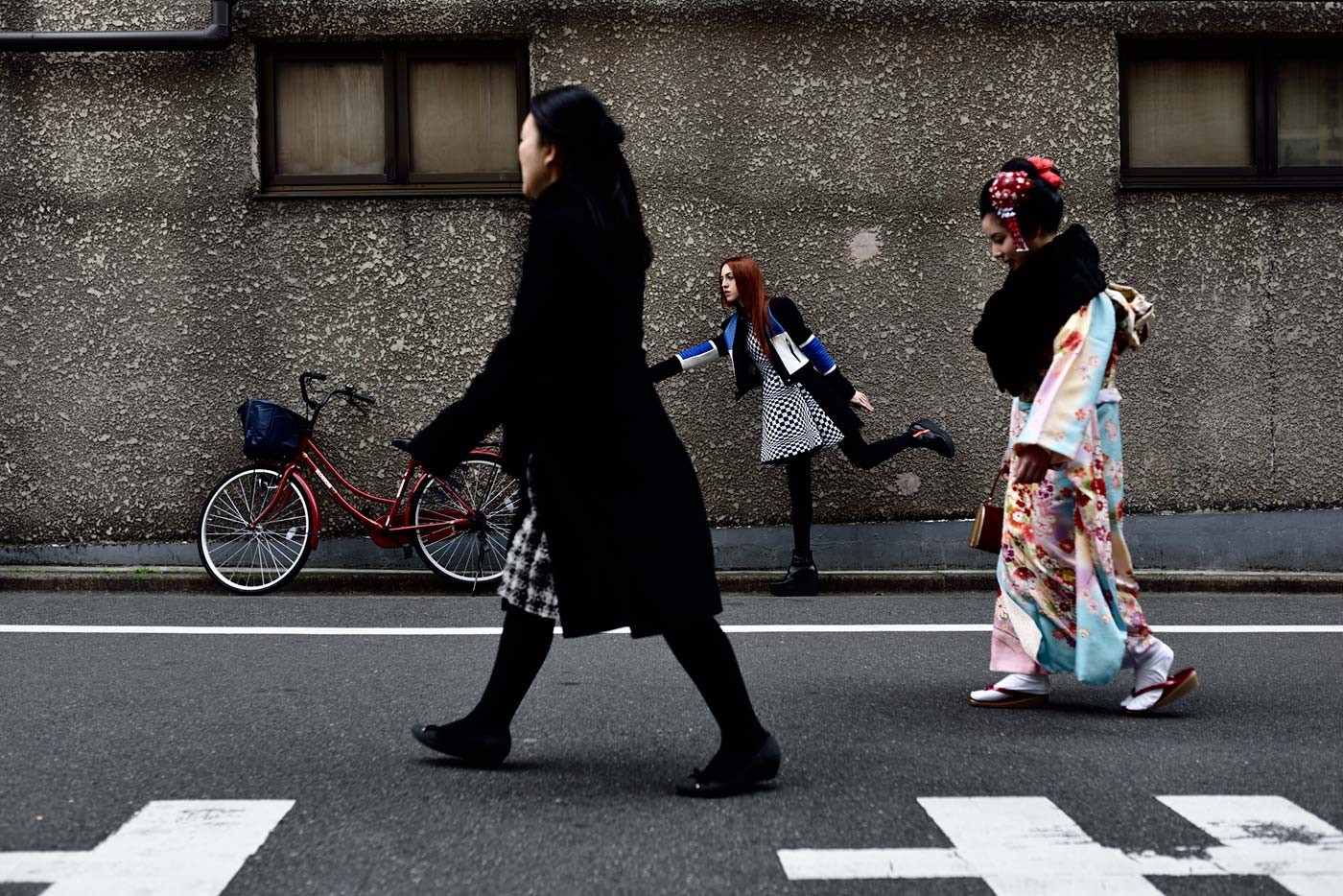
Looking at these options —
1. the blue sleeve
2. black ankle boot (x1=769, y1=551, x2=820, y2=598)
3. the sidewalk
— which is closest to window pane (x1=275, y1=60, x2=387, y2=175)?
the sidewalk

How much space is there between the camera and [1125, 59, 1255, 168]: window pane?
33.6 ft

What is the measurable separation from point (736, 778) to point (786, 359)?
16.5 feet

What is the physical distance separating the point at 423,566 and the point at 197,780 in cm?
536

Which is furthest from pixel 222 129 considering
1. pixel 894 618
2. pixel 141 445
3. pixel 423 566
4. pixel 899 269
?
pixel 894 618

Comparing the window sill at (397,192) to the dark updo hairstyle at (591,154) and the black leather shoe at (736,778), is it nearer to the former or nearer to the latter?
the dark updo hairstyle at (591,154)

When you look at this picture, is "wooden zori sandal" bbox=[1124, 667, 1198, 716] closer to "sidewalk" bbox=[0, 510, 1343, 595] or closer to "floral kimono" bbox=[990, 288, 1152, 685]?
"floral kimono" bbox=[990, 288, 1152, 685]

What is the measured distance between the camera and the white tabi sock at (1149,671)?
520 centimetres

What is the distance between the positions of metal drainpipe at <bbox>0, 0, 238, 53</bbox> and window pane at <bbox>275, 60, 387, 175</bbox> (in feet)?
1.85

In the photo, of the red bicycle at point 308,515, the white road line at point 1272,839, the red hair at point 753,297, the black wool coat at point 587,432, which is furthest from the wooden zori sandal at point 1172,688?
the red bicycle at point 308,515

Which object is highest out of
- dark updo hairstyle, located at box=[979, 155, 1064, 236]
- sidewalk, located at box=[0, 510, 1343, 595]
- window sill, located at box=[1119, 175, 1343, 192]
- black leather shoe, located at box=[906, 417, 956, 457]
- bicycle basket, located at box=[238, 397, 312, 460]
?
window sill, located at box=[1119, 175, 1343, 192]

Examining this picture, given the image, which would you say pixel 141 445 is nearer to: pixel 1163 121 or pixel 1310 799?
pixel 1163 121

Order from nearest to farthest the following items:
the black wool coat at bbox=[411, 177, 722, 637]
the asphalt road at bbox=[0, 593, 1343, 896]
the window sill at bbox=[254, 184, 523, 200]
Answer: the asphalt road at bbox=[0, 593, 1343, 896] < the black wool coat at bbox=[411, 177, 722, 637] < the window sill at bbox=[254, 184, 523, 200]

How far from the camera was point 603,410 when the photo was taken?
13.2ft

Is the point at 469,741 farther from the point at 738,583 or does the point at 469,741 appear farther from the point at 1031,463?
the point at 738,583
